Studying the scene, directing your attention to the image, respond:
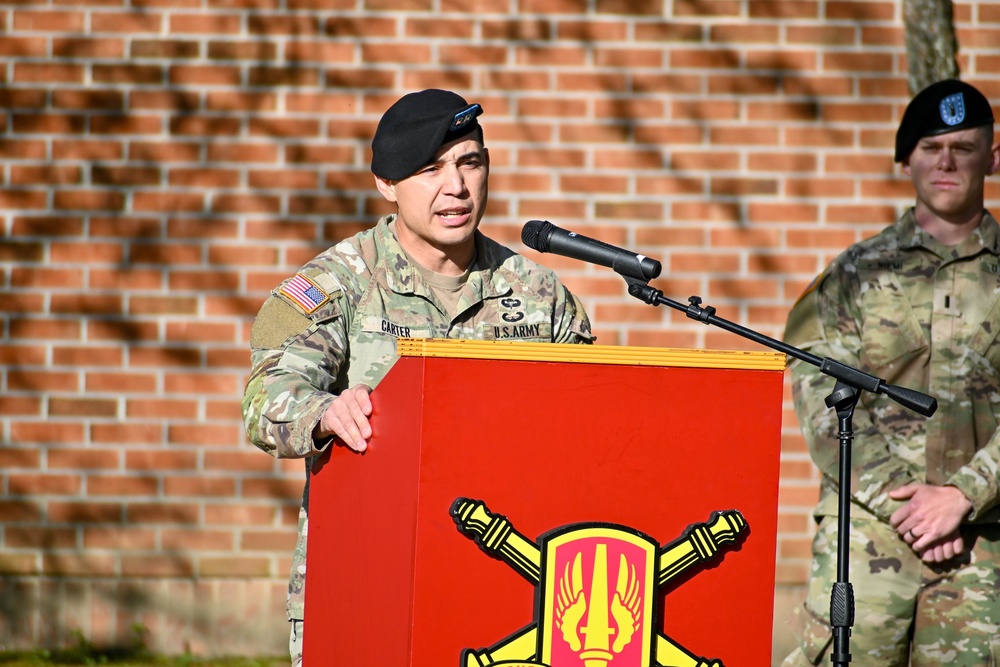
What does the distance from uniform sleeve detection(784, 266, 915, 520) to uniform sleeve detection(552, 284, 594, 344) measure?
844 mm

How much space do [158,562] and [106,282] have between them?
3.70 feet

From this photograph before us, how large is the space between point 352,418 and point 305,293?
1.72 feet

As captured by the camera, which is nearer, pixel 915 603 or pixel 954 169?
pixel 915 603

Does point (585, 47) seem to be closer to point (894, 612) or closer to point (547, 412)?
point (894, 612)

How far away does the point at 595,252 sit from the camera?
227cm

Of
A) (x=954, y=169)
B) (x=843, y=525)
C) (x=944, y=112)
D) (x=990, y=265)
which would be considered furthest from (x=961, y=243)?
(x=843, y=525)

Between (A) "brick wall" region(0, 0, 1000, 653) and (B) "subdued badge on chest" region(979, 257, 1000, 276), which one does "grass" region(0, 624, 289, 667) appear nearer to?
(A) "brick wall" region(0, 0, 1000, 653)

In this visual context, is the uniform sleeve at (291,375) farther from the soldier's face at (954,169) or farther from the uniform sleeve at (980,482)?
the soldier's face at (954,169)

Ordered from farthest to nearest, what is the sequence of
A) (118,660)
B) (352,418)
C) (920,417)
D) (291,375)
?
(118,660)
(920,417)
(291,375)
(352,418)

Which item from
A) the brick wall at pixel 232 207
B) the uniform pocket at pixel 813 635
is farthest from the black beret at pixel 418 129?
the brick wall at pixel 232 207

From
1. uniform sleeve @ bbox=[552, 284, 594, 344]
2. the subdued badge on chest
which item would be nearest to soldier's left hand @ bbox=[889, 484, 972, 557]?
the subdued badge on chest

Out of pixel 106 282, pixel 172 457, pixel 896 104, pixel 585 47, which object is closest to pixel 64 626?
pixel 172 457

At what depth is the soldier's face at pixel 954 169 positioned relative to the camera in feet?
11.3

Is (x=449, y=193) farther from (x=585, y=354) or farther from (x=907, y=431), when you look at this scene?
(x=907, y=431)
